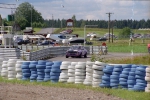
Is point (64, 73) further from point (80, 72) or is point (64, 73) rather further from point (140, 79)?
point (140, 79)

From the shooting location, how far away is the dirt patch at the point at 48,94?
43.8 feet

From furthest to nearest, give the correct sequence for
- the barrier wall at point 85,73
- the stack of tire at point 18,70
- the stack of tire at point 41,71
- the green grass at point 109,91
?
the stack of tire at point 18,70 < the stack of tire at point 41,71 < the barrier wall at point 85,73 < the green grass at point 109,91

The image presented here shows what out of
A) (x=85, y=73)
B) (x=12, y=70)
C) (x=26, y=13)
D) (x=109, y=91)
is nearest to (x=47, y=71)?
(x=85, y=73)

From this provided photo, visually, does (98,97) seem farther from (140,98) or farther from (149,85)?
(149,85)

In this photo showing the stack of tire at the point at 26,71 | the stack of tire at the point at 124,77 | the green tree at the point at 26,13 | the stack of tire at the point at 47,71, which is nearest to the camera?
the stack of tire at the point at 124,77

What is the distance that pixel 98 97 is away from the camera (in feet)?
44.3

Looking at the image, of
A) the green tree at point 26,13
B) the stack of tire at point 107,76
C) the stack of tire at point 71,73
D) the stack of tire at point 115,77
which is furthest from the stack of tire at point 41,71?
the green tree at point 26,13

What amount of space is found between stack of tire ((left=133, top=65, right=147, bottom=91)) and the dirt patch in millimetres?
1720

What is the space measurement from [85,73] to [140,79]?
2.75m

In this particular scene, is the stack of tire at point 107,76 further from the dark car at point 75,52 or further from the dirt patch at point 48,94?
the dark car at point 75,52

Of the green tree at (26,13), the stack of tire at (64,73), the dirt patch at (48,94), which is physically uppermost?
the green tree at (26,13)

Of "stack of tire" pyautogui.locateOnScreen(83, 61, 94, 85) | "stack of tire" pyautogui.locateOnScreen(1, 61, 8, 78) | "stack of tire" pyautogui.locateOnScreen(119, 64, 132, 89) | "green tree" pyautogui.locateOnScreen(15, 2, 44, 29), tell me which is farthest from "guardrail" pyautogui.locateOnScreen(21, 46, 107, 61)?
"green tree" pyautogui.locateOnScreen(15, 2, 44, 29)

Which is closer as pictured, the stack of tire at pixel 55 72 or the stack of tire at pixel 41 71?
the stack of tire at pixel 55 72

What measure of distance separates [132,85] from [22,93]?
4.14 metres
